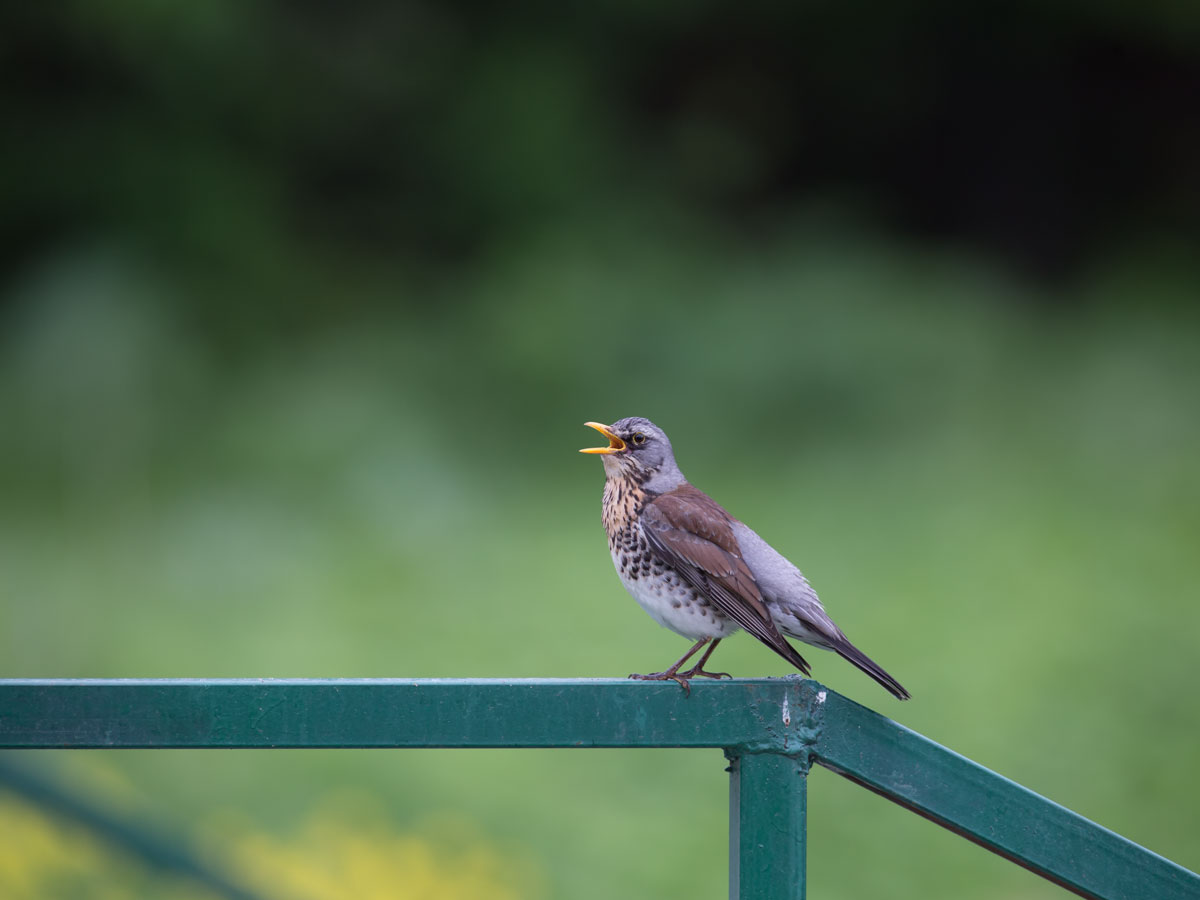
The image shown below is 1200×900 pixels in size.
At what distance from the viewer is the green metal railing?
1816mm

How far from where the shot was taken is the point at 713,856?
5.16 metres

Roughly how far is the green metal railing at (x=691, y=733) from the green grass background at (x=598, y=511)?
2964 millimetres

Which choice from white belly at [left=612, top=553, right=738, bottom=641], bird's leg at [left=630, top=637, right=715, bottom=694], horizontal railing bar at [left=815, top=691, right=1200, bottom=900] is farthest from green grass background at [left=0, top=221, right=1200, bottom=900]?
horizontal railing bar at [left=815, top=691, right=1200, bottom=900]

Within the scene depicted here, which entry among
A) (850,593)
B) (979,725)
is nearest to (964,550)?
(850,593)

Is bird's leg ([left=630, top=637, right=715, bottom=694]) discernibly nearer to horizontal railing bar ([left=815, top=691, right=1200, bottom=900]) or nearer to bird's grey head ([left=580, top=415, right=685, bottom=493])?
horizontal railing bar ([left=815, top=691, right=1200, bottom=900])

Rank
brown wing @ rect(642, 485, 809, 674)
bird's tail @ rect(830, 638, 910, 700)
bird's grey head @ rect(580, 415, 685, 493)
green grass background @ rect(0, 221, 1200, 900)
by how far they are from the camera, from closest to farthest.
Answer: bird's tail @ rect(830, 638, 910, 700) < brown wing @ rect(642, 485, 809, 674) < bird's grey head @ rect(580, 415, 685, 493) < green grass background @ rect(0, 221, 1200, 900)

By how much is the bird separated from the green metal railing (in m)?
0.53

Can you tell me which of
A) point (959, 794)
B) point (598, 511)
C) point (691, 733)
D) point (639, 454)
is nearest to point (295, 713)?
point (691, 733)

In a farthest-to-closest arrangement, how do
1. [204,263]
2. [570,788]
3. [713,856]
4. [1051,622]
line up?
[204,263] → [1051,622] → [570,788] → [713,856]

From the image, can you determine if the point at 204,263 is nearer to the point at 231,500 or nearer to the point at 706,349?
the point at 231,500

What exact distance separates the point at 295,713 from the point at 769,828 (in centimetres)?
66

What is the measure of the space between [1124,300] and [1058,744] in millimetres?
5536

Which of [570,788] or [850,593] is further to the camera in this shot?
[850,593]

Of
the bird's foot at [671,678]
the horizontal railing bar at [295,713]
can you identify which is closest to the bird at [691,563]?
the bird's foot at [671,678]
